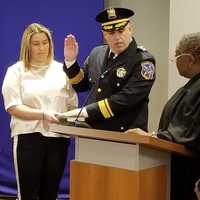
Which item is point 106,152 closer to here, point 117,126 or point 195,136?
point 195,136

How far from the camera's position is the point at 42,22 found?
3615mm

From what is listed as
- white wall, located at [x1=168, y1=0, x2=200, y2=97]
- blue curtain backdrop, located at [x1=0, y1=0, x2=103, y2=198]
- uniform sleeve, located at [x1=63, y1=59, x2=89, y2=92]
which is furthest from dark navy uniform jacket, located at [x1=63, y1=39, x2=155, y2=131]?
blue curtain backdrop, located at [x1=0, y1=0, x2=103, y2=198]

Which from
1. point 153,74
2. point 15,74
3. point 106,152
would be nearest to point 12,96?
point 15,74

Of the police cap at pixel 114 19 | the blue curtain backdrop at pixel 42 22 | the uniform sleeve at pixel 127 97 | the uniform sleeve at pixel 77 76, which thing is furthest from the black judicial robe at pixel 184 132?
the blue curtain backdrop at pixel 42 22

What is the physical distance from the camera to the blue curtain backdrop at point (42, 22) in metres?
3.51

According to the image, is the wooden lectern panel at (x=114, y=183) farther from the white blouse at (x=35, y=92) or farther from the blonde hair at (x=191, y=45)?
the white blouse at (x=35, y=92)

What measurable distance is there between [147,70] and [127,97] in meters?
0.17

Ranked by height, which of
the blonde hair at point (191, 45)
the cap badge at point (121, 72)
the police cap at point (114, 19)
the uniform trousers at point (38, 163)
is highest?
the police cap at point (114, 19)

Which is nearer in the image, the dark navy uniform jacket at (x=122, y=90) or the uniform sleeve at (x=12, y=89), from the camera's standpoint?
the dark navy uniform jacket at (x=122, y=90)

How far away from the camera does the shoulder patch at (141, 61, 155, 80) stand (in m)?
2.20

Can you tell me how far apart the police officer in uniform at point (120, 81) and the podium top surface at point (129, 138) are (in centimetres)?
39

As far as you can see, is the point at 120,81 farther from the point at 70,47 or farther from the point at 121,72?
the point at 70,47

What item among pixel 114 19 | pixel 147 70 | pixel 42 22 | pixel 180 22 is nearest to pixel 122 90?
pixel 147 70

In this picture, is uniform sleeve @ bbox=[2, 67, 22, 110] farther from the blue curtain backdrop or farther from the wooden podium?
the blue curtain backdrop
